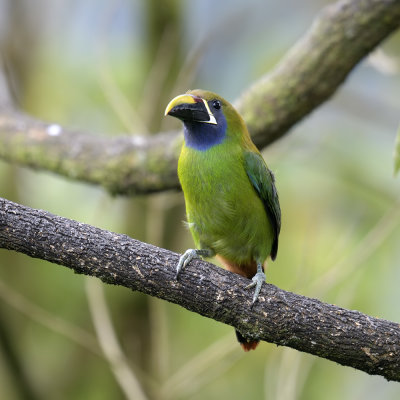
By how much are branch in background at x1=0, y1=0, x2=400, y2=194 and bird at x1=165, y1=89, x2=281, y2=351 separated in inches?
25.7

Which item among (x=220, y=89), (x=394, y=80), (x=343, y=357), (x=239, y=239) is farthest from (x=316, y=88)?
(x=394, y=80)

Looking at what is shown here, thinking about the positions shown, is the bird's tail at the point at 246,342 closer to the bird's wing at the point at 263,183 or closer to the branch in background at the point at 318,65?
the bird's wing at the point at 263,183

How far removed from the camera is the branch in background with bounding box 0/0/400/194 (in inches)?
142

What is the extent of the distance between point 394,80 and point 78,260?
5100mm

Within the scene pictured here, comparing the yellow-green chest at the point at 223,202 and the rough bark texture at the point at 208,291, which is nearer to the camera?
the rough bark texture at the point at 208,291

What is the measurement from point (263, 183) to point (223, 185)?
229 millimetres

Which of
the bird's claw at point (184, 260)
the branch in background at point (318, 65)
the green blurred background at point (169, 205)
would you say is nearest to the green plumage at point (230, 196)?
the bird's claw at point (184, 260)

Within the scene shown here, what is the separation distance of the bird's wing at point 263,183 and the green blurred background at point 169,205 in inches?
56.3

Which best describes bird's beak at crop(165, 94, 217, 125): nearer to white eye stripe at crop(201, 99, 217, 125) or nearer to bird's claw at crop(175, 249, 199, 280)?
white eye stripe at crop(201, 99, 217, 125)

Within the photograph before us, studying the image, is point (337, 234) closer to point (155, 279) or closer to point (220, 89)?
point (220, 89)

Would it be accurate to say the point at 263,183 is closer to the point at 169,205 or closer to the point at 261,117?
the point at 261,117

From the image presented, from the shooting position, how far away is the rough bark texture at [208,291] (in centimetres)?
241

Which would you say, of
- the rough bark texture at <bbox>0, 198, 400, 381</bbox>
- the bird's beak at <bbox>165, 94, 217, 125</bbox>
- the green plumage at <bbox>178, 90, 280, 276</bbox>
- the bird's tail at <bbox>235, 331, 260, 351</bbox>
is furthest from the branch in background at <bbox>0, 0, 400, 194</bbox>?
the rough bark texture at <bbox>0, 198, 400, 381</bbox>

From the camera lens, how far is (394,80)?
21.7 feet
